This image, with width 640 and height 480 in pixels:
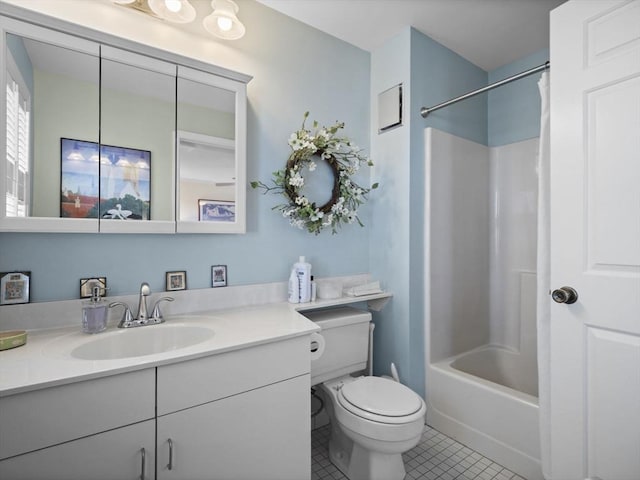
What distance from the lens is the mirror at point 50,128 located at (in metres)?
1.15

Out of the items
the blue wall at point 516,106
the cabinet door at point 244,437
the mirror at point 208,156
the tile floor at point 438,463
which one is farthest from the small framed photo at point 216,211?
the blue wall at point 516,106

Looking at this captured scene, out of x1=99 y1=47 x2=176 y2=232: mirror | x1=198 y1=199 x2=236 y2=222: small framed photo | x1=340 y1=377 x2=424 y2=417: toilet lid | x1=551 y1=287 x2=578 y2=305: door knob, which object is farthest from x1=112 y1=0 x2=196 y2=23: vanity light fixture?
x1=551 y1=287 x2=578 y2=305: door knob

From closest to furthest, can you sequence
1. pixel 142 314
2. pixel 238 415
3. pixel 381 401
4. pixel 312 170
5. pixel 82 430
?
pixel 82 430
pixel 238 415
pixel 142 314
pixel 381 401
pixel 312 170

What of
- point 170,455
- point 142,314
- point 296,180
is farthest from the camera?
point 296,180

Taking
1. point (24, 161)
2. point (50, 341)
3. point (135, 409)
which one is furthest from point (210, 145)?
point (135, 409)

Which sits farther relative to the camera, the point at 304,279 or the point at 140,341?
the point at 304,279

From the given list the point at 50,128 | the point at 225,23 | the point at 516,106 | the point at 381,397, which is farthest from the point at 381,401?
the point at 516,106

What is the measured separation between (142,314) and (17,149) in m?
0.76

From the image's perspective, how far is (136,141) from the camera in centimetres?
137

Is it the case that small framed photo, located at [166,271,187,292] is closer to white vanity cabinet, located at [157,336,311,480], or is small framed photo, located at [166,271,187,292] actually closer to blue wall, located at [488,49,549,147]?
white vanity cabinet, located at [157,336,311,480]

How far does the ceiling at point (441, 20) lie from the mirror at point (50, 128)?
1050 millimetres

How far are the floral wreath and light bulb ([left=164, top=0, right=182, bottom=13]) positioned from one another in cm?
74

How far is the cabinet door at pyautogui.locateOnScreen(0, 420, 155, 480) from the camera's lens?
0.83 m

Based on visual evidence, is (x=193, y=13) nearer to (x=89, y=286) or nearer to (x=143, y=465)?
(x=89, y=286)
